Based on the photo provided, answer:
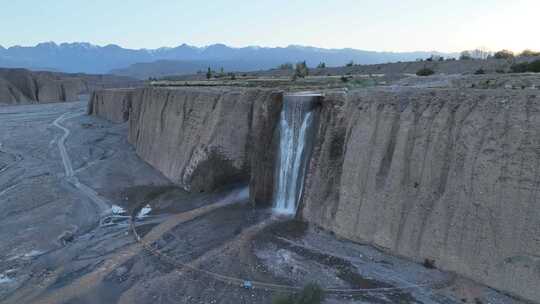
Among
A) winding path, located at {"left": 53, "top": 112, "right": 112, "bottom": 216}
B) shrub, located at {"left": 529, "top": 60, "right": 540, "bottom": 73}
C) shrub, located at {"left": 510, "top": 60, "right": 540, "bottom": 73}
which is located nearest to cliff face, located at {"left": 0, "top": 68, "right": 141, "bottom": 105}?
winding path, located at {"left": 53, "top": 112, "right": 112, "bottom": 216}

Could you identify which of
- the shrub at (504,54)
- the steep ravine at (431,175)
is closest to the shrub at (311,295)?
the steep ravine at (431,175)

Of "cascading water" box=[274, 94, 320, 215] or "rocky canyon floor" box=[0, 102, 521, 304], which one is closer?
"rocky canyon floor" box=[0, 102, 521, 304]

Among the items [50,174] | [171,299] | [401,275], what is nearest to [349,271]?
[401,275]

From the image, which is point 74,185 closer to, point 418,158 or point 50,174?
point 50,174

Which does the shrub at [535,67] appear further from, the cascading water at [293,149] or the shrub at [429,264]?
the shrub at [429,264]

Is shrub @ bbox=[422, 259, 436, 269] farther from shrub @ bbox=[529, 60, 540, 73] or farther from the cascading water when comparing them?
shrub @ bbox=[529, 60, 540, 73]
